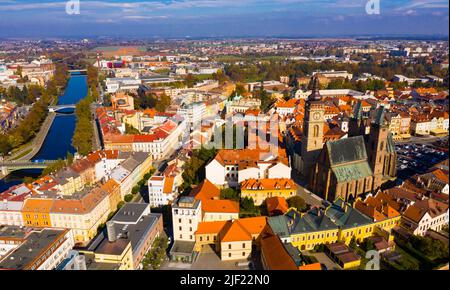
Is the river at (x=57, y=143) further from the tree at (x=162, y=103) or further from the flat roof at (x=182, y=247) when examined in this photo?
the flat roof at (x=182, y=247)

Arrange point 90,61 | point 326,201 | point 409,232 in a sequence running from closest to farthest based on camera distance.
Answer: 1. point 409,232
2. point 326,201
3. point 90,61

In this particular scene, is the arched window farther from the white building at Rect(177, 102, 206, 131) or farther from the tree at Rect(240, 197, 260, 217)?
the white building at Rect(177, 102, 206, 131)

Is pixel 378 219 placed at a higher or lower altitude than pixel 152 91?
lower

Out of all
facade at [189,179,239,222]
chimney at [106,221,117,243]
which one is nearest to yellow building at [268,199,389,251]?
facade at [189,179,239,222]
